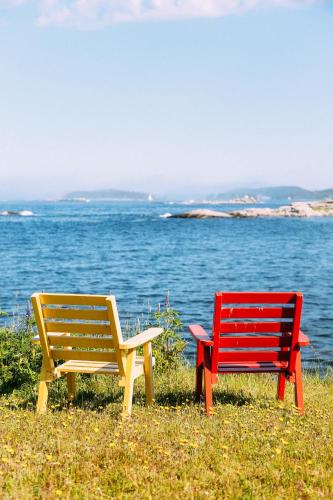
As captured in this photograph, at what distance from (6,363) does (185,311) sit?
1354 cm

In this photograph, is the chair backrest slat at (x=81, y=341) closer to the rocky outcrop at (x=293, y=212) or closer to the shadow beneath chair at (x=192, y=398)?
the shadow beneath chair at (x=192, y=398)

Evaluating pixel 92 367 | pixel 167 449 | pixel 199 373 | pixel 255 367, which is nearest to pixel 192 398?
pixel 199 373

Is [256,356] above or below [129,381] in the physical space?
above

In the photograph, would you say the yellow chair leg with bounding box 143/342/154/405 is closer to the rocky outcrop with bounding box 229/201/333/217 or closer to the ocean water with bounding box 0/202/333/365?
the ocean water with bounding box 0/202/333/365

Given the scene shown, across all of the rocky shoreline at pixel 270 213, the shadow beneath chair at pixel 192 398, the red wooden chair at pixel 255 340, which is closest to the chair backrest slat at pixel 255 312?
the red wooden chair at pixel 255 340

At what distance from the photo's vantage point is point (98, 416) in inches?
266

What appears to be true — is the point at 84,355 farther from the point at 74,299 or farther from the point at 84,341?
the point at 74,299

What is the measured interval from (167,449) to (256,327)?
228 cm

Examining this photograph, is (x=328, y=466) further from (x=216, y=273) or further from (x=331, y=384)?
(x=216, y=273)

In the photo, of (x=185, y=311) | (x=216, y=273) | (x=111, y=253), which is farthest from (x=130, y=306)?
(x=111, y=253)

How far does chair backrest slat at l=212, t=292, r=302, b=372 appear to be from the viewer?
7113mm

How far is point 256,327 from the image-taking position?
24.1ft

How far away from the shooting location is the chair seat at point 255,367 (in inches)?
289

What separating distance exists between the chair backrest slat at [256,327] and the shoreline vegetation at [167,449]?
55cm
